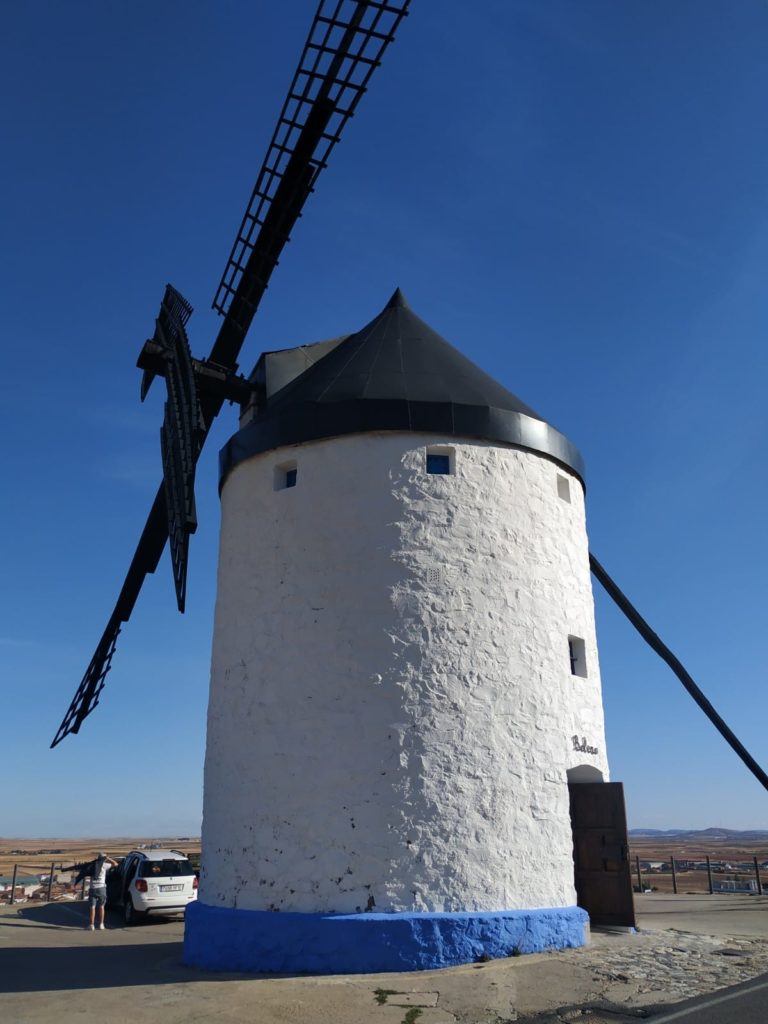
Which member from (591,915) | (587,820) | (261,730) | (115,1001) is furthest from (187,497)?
(591,915)

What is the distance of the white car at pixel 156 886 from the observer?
15.0 metres

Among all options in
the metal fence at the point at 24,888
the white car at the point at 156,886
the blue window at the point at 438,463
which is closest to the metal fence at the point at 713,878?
the white car at the point at 156,886

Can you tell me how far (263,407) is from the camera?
43.9 ft

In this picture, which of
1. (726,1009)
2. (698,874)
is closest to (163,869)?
(726,1009)

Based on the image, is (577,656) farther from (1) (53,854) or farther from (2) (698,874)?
(1) (53,854)

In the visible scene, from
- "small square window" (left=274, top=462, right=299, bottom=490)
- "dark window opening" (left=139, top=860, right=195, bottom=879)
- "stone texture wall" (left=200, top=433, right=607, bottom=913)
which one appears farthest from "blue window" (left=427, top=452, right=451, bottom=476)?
"dark window opening" (left=139, top=860, right=195, bottom=879)

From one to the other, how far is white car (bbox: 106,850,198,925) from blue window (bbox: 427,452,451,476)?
29.4 ft

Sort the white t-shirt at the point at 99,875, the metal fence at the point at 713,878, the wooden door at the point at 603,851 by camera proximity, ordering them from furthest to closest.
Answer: the metal fence at the point at 713,878 → the white t-shirt at the point at 99,875 → the wooden door at the point at 603,851

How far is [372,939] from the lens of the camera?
28.0 feet

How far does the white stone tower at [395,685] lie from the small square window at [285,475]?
39mm

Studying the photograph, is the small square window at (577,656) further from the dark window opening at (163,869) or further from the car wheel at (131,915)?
the car wheel at (131,915)

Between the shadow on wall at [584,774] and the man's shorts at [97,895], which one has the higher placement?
the shadow on wall at [584,774]

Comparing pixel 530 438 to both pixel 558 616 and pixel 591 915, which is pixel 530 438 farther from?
pixel 591 915

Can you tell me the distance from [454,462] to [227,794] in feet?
15.9
